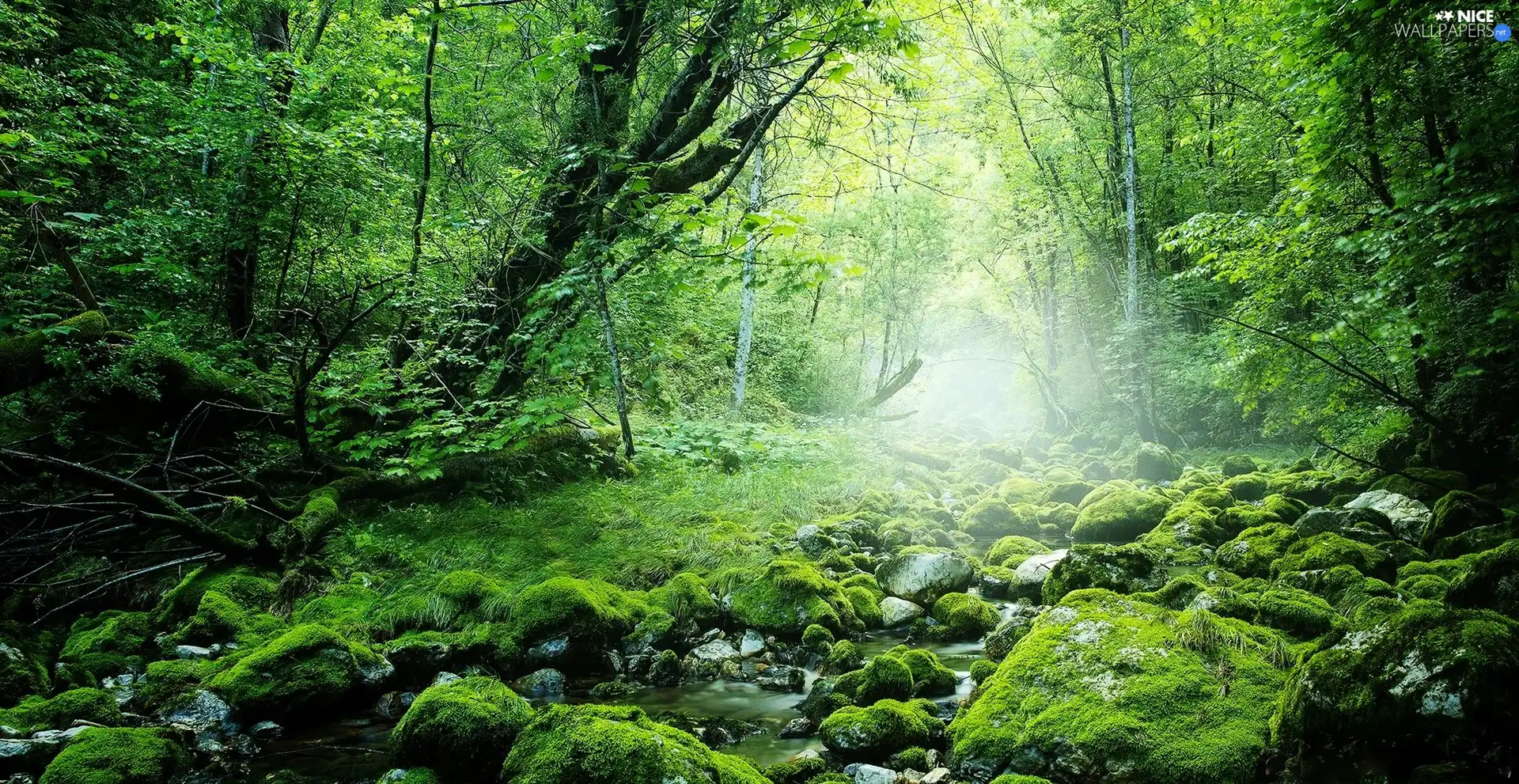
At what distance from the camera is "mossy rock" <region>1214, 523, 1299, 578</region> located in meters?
6.51

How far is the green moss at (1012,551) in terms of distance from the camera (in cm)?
833

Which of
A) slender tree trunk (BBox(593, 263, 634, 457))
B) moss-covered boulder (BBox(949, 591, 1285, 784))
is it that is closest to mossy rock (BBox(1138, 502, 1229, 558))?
moss-covered boulder (BBox(949, 591, 1285, 784))

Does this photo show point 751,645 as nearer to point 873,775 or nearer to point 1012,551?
point 873,775

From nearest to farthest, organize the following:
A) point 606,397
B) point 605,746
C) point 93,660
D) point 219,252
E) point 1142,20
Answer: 1. point 605,746
2. point 93,660
3. point 219,252
4. point 606,397
5. point 1142,20

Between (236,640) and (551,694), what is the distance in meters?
2.59

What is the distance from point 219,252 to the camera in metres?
7.48

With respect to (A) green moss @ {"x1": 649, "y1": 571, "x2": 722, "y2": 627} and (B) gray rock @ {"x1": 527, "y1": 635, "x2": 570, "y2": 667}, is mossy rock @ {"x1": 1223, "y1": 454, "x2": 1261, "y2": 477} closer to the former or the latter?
(A) green moss @ {"x1": 649, "y1": 571, "x2": 722, "y2": 627}

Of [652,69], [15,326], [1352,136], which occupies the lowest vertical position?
[15,326]

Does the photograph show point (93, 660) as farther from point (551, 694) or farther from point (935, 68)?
point (935, 68)

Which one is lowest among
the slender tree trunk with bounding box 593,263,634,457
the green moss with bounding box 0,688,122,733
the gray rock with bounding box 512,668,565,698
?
the gray rock with bounding box 512,668,565,698

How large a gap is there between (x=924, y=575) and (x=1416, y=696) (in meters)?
4.84

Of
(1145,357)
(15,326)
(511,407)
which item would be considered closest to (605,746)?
(511,407)

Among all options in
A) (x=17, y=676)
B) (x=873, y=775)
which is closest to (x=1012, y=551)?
(x=873, y=775)

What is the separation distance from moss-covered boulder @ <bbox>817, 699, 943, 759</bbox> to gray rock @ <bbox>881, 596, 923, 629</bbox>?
2554 mm
